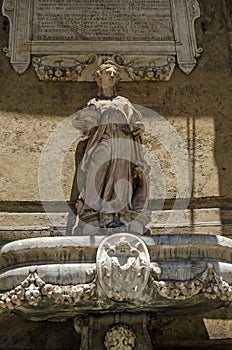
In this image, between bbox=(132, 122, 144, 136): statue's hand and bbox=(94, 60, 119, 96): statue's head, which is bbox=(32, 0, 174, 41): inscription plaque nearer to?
bbox=(94, 60, 119, 96): statue's head

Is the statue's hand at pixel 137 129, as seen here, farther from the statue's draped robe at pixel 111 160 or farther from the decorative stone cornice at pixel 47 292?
the decorative stone cornice at pixel 47 292

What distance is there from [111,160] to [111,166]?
0.05 metres

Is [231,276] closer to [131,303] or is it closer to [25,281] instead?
[131,303]

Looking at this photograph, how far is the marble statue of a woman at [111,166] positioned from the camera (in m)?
4.71

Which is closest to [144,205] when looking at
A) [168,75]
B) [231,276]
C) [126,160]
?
[126,160]

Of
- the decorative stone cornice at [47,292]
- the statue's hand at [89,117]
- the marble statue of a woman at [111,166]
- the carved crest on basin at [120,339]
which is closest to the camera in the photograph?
the decorative stone cornice at [47,292]

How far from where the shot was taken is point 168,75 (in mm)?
6621

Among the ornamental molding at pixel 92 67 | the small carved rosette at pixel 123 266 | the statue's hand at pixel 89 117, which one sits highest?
the ornamental molding at pixel 92 67

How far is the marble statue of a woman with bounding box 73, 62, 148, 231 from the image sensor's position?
471cm

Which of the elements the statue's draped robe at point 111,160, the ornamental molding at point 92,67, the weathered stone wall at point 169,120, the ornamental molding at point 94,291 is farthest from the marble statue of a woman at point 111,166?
the ornamental molding at point 92,67

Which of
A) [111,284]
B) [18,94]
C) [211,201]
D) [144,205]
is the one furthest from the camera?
[18,94]

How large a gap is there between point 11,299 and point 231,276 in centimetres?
142

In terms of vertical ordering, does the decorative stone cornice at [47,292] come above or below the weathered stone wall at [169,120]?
below

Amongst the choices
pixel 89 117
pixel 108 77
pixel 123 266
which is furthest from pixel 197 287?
pixel 108 77
